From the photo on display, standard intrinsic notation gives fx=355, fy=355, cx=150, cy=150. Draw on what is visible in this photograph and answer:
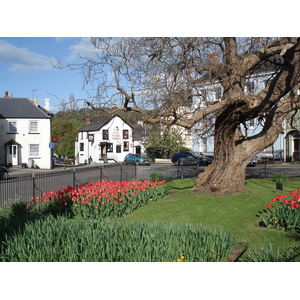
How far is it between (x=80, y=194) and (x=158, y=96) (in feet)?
12.5

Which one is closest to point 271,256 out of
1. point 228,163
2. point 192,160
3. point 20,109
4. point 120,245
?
point 120,245

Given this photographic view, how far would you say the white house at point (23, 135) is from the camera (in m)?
39.8

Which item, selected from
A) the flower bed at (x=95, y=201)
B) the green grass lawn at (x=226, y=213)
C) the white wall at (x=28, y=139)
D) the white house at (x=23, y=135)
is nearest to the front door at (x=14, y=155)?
the white house at (x=23, y=135)

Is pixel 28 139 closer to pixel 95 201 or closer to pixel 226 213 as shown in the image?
pixel 95 201

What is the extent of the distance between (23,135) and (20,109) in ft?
10.1

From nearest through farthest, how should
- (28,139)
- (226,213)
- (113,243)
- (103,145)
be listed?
(113,243), (226,213), (28,139), (103,145)

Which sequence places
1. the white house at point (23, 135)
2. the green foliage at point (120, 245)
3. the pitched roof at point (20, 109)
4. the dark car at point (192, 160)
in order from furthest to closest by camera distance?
the pitched roof at point (20, 109)
the white house at point (23, 135)
the dark car at point (192, 160)
the green foliage at point (120, 245)

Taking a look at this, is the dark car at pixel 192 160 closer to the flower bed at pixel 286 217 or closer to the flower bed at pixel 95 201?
the flower bed at pixel 95 201

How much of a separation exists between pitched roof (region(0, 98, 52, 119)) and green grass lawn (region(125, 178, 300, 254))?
31.4 meters

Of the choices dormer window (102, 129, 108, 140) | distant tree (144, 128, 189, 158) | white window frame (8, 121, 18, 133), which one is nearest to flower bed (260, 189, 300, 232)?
distant tree (144, 128, 189, 158)

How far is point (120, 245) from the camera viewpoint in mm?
5887

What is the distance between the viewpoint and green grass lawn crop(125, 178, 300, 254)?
728 centimetres
